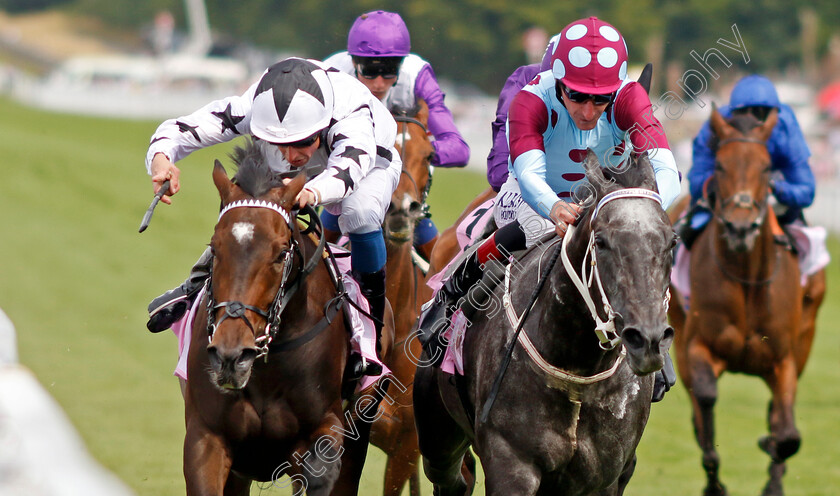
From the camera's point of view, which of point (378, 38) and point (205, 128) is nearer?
point (205, 128)

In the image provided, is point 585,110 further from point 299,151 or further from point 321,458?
point 321,458

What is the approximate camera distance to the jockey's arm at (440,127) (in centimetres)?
706

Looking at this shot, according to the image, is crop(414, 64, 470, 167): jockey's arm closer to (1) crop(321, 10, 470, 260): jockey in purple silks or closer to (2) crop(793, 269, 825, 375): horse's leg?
(1) crop(321, 10, 470, 260): jockey in purple silks

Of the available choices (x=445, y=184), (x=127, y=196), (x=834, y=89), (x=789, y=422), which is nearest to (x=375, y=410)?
(x=789, y=422)

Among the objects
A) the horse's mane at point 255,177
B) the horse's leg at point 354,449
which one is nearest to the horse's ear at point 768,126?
the horse's leg at point 354,449

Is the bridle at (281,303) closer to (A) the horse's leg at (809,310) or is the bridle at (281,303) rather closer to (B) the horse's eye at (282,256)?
(B) the horse's eye at (282,256)

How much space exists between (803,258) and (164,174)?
5452 millimetres

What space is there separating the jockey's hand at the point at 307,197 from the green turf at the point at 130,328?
2.94 metres

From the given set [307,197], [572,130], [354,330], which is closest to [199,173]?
[354,330]

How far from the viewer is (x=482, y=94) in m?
38.2

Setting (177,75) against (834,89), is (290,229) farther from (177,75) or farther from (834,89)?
(177,75)

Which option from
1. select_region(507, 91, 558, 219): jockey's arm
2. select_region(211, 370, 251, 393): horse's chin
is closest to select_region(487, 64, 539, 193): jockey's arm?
select_region(507, 91, 558, 219): jockey's arm

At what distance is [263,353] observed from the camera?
13.8 ft

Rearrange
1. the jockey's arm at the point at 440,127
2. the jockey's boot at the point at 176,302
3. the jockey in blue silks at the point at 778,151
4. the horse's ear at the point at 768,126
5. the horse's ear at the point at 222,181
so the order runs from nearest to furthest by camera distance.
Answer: the horse's ear at the point at 222,181
the jockey's boot at the point at 176,302
the jockey's arm at the point at 440,127
the horse's ear at the point at 768,126
the jockey in blue silks at the point at 778,151
